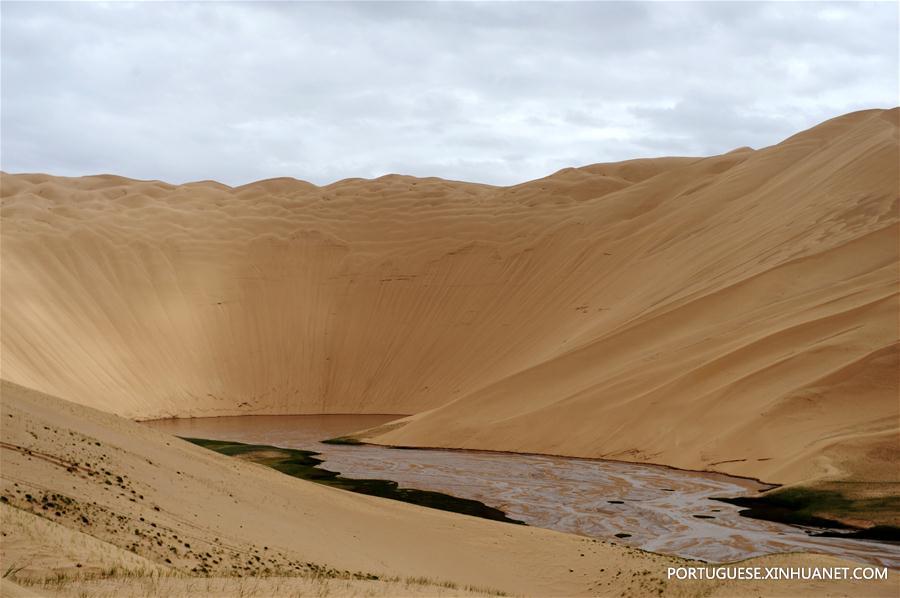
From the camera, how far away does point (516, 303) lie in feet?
192

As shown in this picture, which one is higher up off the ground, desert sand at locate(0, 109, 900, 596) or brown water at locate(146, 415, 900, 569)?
desert sand at locate(0, 109, 900, 596)

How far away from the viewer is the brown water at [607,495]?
2084 centimetres

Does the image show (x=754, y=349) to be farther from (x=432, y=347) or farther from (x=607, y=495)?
(x=432, y=347)

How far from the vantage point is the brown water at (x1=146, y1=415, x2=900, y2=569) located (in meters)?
20.8

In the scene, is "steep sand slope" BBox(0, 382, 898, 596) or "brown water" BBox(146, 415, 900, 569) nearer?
"steep sand slope" BBox(0, 382, 898, 596)

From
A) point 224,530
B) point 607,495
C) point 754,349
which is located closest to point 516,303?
point 754,349

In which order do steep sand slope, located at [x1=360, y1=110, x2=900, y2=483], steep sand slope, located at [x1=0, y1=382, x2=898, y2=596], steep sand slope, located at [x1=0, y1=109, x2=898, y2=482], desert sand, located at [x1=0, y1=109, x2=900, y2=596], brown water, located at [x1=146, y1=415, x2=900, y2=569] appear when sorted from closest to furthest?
1. steep sand slope, located at [x1=0, y1=382, x2=898, y2=596]
2. desert sand, located at [x1=0, y1=109, x2=900, y2=596]
3. brown water, located at [x1=146, y1=415, x2=900, y2=569]
4. steep sand slope, located at [x1=360, y1=110, x2=900, y2=483]
5. steep sand slope, located at [x1=0, y1=109, x2=898, y2=482]

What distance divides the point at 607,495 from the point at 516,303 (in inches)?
1229

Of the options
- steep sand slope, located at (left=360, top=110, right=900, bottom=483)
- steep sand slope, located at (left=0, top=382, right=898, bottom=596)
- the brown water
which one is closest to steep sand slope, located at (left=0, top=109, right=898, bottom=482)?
steep sand slope, located at (left=360, top=110, right=900, bottom=483)

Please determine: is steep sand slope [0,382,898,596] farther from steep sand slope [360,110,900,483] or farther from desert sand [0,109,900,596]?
steep sand slope [360,110,900,483]

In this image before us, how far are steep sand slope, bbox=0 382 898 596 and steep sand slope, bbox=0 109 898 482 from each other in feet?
36.6

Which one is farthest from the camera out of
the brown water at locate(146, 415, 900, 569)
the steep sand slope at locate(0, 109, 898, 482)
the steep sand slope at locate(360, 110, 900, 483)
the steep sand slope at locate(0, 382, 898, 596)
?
the steep sand slope at locate(0, 109, 898, 482)

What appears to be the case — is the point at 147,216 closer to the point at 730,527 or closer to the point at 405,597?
the point at 730,527

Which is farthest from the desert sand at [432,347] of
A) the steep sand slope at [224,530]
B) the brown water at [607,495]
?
the brown water at [607,495]
